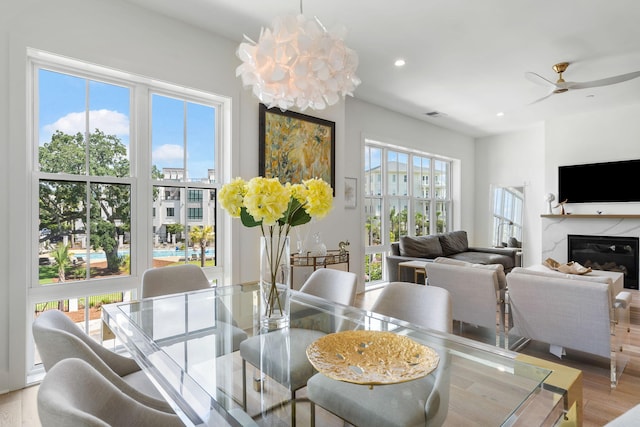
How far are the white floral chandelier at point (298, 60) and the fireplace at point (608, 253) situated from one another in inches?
241

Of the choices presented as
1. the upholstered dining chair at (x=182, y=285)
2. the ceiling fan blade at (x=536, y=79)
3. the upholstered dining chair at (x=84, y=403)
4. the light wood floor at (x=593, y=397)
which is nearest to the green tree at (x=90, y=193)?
the upholstered dining chair at (x=182, y=285)

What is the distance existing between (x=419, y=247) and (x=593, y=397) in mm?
3098

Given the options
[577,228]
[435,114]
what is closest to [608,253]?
[577,228]

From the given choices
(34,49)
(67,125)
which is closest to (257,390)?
(67,125)

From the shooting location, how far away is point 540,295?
2518 millimetres

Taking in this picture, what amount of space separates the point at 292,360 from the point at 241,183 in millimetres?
814

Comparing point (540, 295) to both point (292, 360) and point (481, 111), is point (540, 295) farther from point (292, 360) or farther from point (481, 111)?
point (481, 111)

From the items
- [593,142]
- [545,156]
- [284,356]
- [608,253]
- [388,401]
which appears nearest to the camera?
[388,401]

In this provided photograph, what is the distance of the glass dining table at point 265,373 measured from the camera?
1.01 meters

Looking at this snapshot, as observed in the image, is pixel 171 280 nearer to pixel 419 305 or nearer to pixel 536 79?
pixel 419 305

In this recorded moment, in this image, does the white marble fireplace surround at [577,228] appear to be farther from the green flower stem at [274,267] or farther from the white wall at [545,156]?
the green flower stem at [274,267]

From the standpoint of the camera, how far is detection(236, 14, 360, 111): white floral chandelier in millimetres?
1459

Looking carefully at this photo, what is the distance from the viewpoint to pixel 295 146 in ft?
12.8

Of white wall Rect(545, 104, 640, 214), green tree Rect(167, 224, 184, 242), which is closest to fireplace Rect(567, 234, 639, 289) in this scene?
white wall Rect(545, 104, 640, 214)
